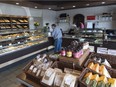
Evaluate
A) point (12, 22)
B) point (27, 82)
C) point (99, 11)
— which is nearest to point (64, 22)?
point (99, 11)

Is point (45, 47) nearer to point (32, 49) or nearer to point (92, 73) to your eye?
point (32, 49)

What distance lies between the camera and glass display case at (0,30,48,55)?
14.2 feet

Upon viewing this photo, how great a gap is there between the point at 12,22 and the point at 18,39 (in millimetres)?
2028

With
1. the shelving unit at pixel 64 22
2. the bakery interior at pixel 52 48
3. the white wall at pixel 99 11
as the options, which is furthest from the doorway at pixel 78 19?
the shelving unit at pixel 64 22

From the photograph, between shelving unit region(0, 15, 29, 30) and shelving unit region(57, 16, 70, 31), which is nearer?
shelving unit region(0, 15, 29, 30)

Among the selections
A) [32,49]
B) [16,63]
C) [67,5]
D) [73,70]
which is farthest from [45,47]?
[73,70]

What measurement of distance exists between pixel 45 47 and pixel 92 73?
481cm

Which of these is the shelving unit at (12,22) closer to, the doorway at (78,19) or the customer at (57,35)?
the customer at (57,35)

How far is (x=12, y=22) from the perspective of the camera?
6609 millimetres

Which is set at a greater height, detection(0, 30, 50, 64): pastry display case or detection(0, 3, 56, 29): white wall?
detection(0, 3, 56, 29): white wall

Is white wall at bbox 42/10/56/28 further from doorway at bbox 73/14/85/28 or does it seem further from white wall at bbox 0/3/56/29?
doorway at bbox 73/14/85/28

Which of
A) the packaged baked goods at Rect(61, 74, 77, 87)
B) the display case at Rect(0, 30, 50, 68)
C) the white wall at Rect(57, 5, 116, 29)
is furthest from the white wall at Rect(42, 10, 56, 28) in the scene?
the packaged baked goods at Rect(61, 74, 77, 87)

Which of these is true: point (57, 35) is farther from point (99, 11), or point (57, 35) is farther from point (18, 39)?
point (99, 11)

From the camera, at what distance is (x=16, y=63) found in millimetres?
4688
